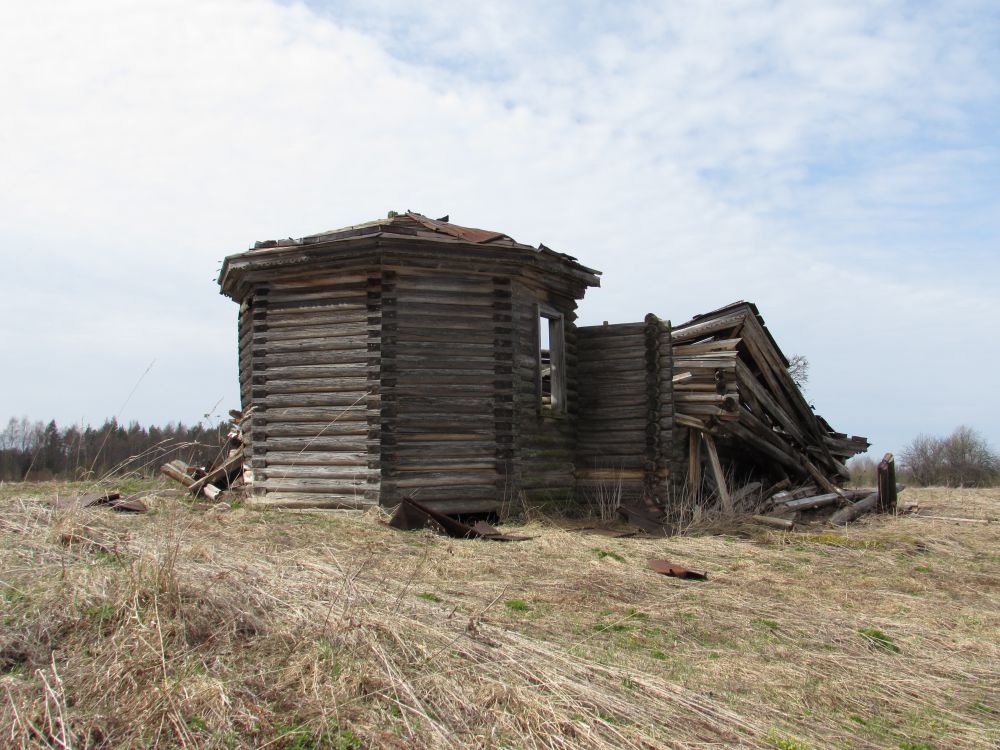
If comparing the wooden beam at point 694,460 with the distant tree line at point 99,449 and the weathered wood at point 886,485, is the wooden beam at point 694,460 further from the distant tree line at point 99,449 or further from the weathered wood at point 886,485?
the distant tree line at point 99,449

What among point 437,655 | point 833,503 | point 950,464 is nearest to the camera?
point 437,655

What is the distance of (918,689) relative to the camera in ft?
17.1

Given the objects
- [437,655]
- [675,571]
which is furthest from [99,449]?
[675,571]

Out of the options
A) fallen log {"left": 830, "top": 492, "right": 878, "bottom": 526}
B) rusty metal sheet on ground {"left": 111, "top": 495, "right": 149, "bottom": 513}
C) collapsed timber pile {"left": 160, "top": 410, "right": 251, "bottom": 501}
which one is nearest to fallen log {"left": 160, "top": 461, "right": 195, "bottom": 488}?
collapsed timber pile {"left": 160, "top": 410, "right": 251, "bottom": 501}

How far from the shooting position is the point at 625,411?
47.2 feet

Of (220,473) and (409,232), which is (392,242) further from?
(220,473)

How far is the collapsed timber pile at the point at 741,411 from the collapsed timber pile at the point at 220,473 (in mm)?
7558

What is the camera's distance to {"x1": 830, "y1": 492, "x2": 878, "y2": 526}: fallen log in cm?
1427

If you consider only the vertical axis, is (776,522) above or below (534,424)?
below

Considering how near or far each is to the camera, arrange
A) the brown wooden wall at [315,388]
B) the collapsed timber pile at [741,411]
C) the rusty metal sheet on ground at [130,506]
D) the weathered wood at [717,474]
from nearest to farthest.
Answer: the rusty metal sheet on ground at [130,506], the brown wooden wall at [315,388], the weathered wood at [717,474], the collapsed timber pile at [741,411]

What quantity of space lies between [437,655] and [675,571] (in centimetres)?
491

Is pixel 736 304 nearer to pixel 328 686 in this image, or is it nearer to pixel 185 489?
pixel 185 489

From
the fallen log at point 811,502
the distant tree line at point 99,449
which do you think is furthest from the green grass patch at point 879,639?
the fallen log at point 811,502

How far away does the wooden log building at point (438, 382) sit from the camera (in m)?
12.3
